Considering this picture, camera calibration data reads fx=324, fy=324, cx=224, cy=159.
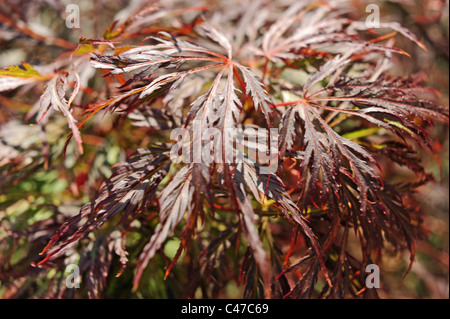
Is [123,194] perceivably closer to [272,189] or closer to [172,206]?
[172,206]

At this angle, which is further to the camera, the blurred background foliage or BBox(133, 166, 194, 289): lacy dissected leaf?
the blurred background foliage

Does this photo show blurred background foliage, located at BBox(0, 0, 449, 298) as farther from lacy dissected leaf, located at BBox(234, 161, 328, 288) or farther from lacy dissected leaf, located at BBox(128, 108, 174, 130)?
lacy dissected leaf, located at BBox(234, 161, 328, 288)

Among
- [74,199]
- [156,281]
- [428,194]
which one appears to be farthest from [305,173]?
[428,194]

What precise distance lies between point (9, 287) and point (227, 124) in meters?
0.78

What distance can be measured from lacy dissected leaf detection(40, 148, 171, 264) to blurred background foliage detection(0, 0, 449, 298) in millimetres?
180

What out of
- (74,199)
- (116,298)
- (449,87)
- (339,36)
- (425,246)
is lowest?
(425,246)

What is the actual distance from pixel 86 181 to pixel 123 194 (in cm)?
53

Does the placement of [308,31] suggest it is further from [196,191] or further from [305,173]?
[196,191]

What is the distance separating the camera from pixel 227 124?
1.98 feet

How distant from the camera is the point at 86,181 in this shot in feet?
3.73

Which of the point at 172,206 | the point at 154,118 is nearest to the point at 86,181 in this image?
the point at 154,118

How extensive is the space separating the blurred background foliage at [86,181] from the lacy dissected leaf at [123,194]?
18 cm

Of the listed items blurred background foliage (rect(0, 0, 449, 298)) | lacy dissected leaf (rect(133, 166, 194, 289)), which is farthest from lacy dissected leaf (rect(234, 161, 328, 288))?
blurred background foliage (rect(0, 0, 449, 298))

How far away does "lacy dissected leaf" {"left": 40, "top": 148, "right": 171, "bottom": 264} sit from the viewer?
65 centimetres
